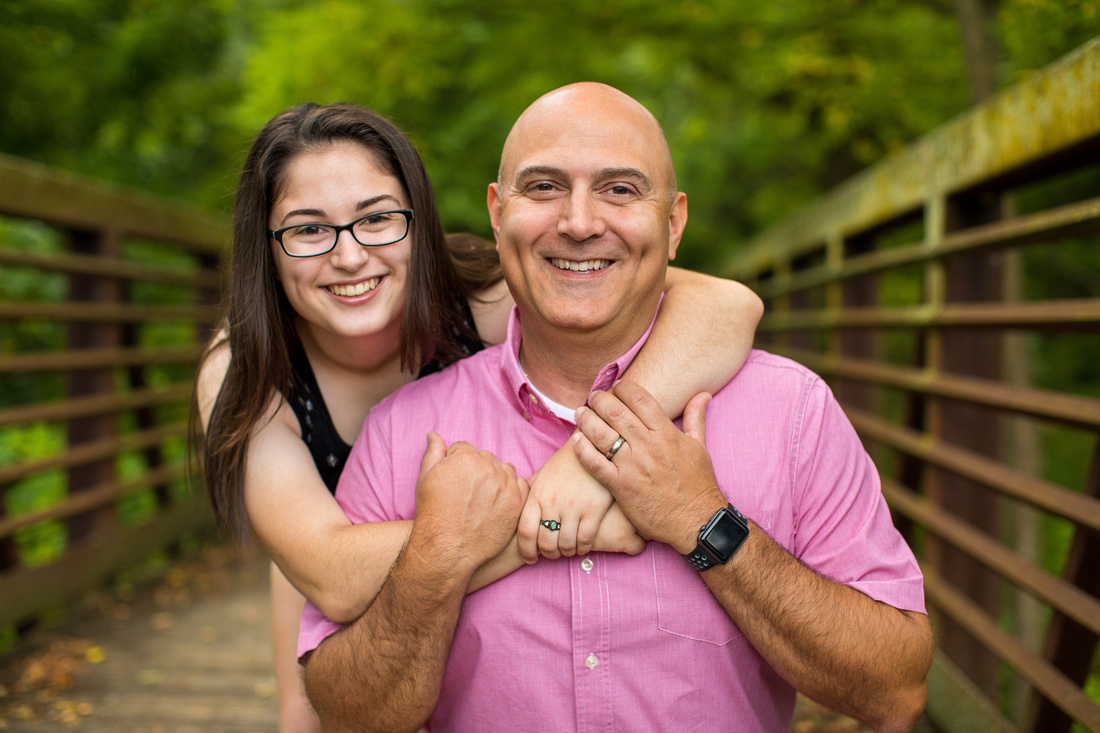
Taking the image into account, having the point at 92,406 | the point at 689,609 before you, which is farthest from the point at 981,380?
the point at 92,406

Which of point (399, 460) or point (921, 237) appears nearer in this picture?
point (399, 460)

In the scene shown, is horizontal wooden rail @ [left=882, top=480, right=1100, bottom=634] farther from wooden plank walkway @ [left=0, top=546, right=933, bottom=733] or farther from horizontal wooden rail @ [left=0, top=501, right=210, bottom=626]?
horizontal wooden rail @ [left=0, top=501, right=210, bottom=626]

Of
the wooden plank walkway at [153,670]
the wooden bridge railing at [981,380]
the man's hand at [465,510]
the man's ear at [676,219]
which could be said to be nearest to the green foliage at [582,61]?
the wooden bridge railing at [981,380]

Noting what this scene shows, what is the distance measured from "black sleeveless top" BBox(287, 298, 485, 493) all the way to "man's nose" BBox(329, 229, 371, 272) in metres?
0.38

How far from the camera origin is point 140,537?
4910 millimetres

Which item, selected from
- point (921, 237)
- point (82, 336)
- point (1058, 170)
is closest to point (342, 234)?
point (1058, 170)

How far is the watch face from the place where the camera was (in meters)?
1.64

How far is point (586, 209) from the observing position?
1832 mm

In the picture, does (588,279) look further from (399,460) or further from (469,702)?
(469,702)

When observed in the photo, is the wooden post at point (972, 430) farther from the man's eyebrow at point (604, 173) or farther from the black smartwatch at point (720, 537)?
the black smartwatch at point (720, 537)

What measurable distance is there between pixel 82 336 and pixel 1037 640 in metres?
5.25

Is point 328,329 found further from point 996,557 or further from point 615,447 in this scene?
point 996,557

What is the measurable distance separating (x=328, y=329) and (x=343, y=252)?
26cm

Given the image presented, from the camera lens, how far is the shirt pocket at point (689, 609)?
1749 millimetres
